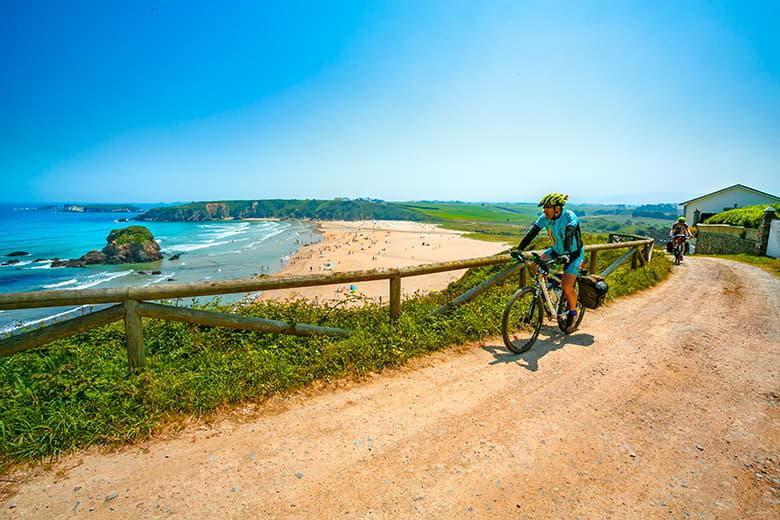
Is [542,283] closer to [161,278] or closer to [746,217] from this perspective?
[746,217]

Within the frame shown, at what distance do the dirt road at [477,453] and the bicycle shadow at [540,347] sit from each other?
7 centimetres

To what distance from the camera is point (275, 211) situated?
599 feet

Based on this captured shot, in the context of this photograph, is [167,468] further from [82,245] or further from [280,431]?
[82,245]

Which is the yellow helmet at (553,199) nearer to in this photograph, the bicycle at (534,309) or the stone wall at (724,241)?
the bicycle at (534,309)

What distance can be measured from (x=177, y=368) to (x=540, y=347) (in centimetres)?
536

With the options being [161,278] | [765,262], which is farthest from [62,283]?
[765,262]

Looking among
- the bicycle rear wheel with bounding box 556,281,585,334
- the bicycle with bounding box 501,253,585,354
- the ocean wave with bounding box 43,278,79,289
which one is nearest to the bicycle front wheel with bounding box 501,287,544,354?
the bicycle with bounding box 501,253,585,354

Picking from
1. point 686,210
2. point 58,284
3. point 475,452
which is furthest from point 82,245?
point 686,210

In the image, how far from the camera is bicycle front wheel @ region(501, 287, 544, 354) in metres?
5.35

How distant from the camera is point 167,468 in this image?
9.79ft

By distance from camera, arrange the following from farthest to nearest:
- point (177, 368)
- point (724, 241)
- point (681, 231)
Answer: point (724, 241), point (681, 231), point (177, 368)

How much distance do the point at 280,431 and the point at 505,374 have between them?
2.98 m

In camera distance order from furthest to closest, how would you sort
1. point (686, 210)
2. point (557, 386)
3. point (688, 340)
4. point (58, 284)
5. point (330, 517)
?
point (686, 210) → point (58, 284) → point (688, 340) → point (557, 386) → point (330, 517)

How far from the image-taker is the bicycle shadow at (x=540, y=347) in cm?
513
